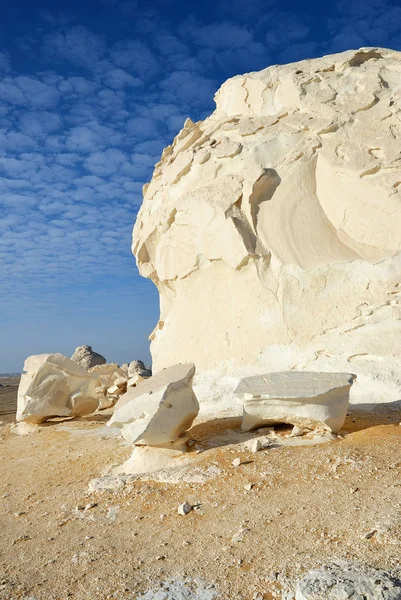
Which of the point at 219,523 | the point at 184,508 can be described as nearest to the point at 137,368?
the point at 184,508

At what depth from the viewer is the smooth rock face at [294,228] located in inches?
252

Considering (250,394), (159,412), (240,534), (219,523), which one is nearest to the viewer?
(240,534)

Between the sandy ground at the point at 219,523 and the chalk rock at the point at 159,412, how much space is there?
14.9 inches

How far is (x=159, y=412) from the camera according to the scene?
14.8 feet

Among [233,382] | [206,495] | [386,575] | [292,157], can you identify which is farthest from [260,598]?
[292,157]

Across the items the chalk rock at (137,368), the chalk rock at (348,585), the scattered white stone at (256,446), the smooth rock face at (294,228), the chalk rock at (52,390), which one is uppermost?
the smooth rock face at (294,228)

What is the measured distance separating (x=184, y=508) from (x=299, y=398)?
62.6 inches

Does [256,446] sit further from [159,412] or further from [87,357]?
[87,357]

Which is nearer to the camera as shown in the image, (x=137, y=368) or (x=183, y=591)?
(x=183, y=591)

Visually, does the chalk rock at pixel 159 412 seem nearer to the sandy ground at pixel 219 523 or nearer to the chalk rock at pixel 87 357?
the sandy ground at pixel 219 523

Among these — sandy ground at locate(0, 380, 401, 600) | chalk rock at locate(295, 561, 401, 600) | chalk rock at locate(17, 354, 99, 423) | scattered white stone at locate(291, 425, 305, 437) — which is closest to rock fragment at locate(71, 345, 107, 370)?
chalk rock at locate(17, 354, 99, 423)

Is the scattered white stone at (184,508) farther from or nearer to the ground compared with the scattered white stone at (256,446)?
nearer to the ground

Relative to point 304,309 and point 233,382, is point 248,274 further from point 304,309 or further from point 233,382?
point 233,382

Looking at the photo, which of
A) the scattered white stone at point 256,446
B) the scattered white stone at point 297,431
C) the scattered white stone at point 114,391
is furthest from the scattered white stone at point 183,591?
the scattered white stone at point 114,391
